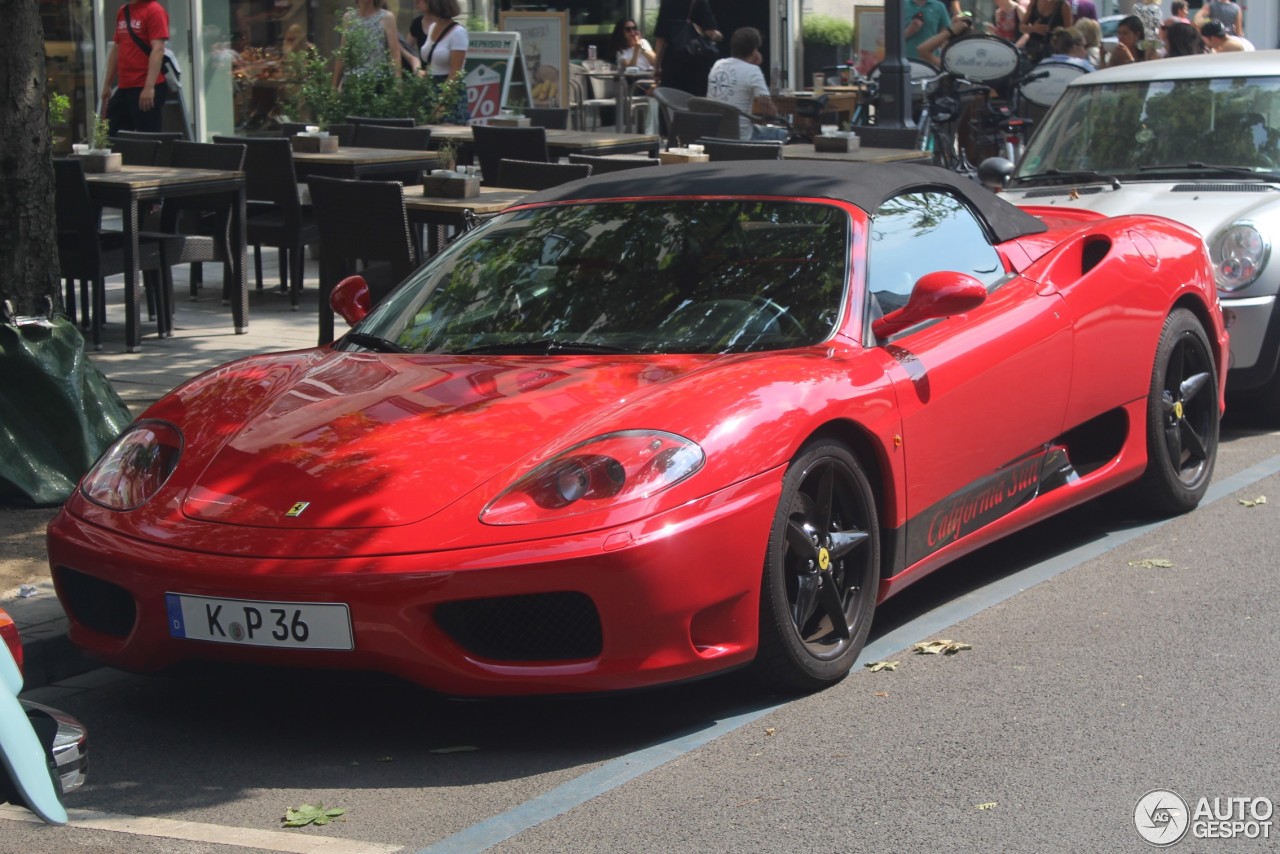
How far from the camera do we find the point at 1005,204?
263 inches

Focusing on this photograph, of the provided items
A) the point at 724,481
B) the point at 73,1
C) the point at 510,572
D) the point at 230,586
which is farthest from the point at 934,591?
the point at 73,1

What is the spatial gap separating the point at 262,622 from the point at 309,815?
52 cm

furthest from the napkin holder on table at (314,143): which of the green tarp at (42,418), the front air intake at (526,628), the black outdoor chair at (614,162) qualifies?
the front air intake at (526,628)

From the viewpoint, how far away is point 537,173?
10.9 meters

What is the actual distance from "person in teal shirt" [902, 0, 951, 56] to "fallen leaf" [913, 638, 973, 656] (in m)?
16.0

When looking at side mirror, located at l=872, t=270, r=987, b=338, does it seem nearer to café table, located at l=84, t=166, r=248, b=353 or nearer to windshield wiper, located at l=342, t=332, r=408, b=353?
windshield wiper, located at l=342, t=332, r=408, b=353

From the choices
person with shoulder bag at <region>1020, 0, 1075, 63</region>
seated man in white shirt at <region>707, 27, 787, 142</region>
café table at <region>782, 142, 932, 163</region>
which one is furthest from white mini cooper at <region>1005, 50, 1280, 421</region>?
person with shoulder bag at <region>1020, 0, 1075, 63</region>

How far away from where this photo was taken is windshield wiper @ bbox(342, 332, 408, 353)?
5.65 metres

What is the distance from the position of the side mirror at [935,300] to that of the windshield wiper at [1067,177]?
447 centimetres

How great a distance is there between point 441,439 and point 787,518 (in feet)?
3.05

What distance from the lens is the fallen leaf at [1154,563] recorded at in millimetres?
6259

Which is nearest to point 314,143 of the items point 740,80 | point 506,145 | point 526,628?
point 506,145

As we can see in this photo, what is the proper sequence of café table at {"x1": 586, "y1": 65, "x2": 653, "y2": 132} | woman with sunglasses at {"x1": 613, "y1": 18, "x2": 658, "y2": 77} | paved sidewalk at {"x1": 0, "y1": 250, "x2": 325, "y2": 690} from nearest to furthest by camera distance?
1. paved sidewalk at {"x1": 0, "y1": 250, "x2": 325, "y2": 690}
2. café table at {"x1": 586, "y1": 65, "x2": 653, "y2": 132}
3. woman with sunglasses at {"x1": 613, "y1": 18, "x2": 658, "y2": 77}

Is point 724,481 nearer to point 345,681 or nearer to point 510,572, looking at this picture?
point 510,572
